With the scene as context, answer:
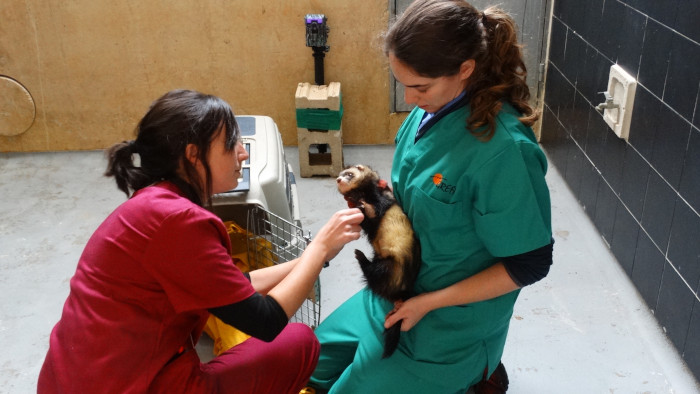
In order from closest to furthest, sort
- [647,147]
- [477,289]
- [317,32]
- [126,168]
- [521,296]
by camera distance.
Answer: [126,168], [477,289], [647,147], [521,296], [317,32]

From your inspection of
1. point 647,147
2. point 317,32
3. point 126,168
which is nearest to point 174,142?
point 126,168

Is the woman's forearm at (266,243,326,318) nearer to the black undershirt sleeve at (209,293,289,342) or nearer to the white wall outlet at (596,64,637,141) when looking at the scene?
the black undershirt sleeve at (209,293,289,342)

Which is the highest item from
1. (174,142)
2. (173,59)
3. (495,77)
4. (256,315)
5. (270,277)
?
(495,77)

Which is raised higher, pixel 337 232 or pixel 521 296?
pixel 337 232

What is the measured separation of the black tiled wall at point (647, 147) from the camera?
7.30ft

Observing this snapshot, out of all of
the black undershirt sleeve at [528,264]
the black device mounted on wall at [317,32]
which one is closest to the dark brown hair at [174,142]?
the black undershirt sleeve at [528,264]

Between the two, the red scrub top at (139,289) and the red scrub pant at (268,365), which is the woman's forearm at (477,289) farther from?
the red scrub top at (139,289)

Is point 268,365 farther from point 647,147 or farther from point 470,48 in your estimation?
point 647,147

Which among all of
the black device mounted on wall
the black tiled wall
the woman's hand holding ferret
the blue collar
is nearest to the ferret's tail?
the woman's hand holding ferret

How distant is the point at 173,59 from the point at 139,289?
2.58 metres

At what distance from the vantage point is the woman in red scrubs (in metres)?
1.44

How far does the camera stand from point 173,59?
3.79 meters

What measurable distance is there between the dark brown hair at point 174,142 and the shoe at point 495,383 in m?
1.10

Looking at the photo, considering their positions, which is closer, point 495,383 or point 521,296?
point 495,383
